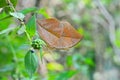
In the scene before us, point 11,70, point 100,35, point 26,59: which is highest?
point 26,59

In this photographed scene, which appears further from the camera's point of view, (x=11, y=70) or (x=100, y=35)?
(x=100, y=35)

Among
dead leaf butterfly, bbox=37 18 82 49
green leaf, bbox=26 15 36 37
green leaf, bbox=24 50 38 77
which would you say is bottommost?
green leaf, bbox=24 50 38 77

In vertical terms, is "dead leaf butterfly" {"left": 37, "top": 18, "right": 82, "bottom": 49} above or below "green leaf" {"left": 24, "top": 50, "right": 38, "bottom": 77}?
above

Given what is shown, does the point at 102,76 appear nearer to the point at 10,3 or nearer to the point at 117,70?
the point at 117,70

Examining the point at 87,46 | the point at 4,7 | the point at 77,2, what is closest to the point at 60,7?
the point at 77,2

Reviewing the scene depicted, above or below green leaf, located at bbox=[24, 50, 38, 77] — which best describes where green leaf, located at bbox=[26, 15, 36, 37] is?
above

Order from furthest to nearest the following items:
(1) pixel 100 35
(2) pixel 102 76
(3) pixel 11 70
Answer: (1) pixel 100 35, (2) pixel 102 76, (3) pixel 11 70

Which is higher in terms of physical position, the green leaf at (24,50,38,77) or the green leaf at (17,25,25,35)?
the green leaf at (17,25,25,35)

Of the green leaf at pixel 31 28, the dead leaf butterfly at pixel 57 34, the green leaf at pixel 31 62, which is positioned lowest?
the green leaf at pixel 31 62
